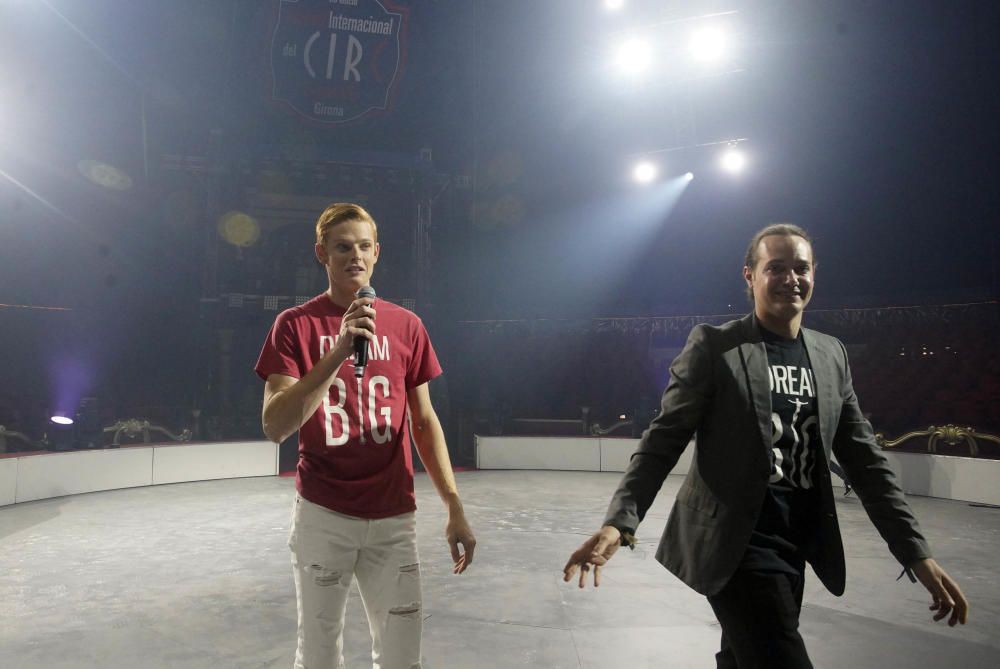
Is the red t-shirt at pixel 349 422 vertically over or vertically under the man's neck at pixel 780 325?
under

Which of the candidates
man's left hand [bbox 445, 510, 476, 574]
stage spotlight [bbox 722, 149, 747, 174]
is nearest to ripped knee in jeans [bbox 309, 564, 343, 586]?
man's left hand [bbox 445, 510, 476, 574]

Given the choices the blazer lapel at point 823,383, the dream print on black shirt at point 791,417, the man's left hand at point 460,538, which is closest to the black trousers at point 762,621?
the dream print on black shirt at point 791,417

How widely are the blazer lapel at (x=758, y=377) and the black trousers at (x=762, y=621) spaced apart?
349mm

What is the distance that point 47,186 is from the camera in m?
11.5

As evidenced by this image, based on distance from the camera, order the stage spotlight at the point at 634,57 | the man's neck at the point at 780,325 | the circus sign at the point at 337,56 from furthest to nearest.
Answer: the circus sign at the point at 337,56 < the stage spotlight at the point at 634,57 < the man's neck at the point at 780,325

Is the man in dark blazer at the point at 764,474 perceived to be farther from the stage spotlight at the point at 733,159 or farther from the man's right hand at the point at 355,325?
the stage spotlight at the point at 733,159

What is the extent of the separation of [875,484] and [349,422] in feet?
5.05

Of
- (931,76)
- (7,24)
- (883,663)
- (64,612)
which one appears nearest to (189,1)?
(7,24)

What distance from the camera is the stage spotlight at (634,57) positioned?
10430mm

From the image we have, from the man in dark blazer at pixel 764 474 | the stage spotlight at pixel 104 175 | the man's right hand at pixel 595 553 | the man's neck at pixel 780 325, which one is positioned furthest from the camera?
the stage spotlight at pixel 104 175

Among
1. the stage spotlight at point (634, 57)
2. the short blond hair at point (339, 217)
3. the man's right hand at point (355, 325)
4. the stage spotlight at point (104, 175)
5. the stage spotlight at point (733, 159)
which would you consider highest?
the stage spotlight at point (634, 57)

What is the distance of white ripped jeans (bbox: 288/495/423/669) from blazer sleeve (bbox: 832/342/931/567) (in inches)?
51.0

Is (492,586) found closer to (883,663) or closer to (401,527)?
(883,663)

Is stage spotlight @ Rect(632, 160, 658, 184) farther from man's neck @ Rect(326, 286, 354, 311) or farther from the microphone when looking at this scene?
the microphone
